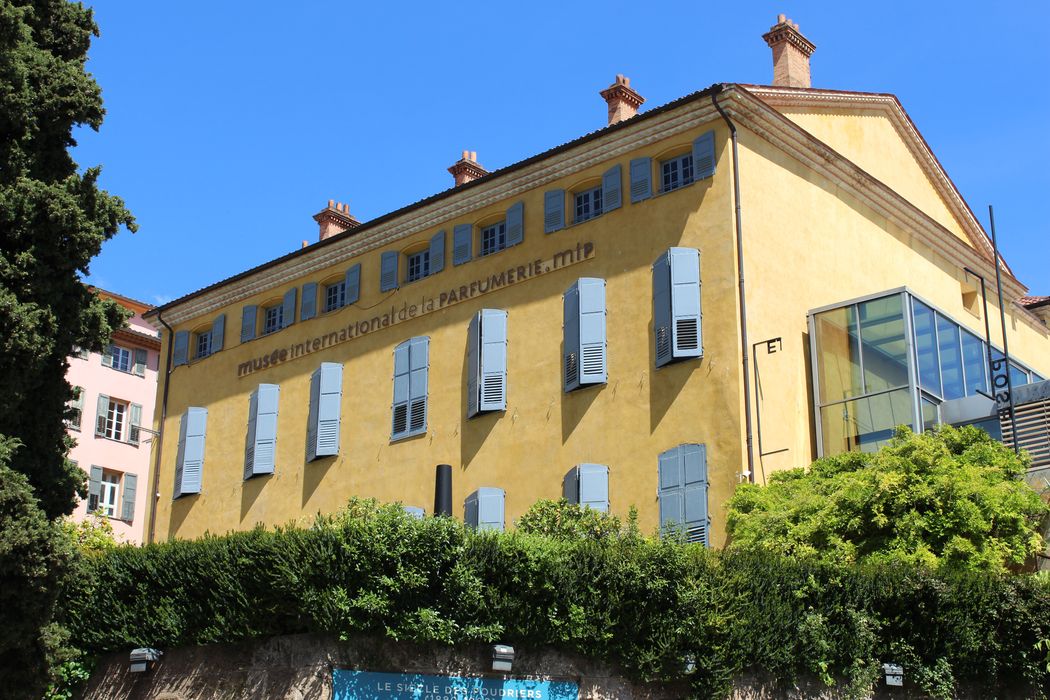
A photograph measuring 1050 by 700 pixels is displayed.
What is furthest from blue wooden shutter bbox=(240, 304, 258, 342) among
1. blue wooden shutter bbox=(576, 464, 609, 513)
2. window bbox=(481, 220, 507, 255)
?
blue wooden shutter bbox=(576, 464, 609, 513)

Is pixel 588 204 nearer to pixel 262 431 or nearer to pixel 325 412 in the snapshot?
pixel 325 412

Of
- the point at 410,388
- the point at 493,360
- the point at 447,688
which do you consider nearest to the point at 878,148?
the point at 493,360

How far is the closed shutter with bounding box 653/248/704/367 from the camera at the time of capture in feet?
77.8

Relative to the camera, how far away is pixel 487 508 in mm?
25516

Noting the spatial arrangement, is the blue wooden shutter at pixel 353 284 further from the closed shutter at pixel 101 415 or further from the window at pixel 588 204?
the closed shutter at pixel 101 415

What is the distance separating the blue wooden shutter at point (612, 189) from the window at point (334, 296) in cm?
688

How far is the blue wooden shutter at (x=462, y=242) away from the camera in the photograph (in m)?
28.1

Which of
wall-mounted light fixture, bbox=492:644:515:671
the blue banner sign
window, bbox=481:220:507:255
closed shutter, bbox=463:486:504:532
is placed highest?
window, bbox=481:220:507:255

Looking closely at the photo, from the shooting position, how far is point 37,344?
17.0 metres

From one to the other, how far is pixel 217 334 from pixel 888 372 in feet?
51.9

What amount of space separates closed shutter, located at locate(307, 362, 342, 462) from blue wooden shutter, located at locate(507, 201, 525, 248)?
482 cm

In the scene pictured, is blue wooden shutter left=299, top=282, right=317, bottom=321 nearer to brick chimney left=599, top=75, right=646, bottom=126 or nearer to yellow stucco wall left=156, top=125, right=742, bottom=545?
yellow stucco wall left=156, top=125, right=742, bottom=545

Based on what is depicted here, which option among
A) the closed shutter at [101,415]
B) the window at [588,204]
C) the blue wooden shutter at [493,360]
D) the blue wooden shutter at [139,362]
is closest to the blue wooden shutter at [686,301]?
the window at [588,204]

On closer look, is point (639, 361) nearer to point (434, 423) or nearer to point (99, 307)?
point (434, 423)
